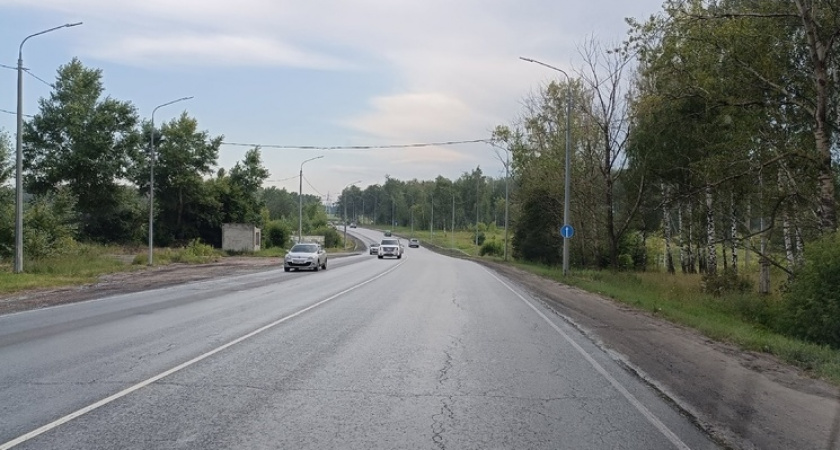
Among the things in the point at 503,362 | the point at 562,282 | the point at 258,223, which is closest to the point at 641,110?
the point at 562,282

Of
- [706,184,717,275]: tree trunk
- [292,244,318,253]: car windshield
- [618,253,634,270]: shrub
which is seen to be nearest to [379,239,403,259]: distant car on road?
[618,253,634,270]: shrub

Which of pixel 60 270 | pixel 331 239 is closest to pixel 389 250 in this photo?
pixel 60 270

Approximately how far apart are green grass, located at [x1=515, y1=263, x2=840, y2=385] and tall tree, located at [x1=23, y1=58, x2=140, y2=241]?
127ft

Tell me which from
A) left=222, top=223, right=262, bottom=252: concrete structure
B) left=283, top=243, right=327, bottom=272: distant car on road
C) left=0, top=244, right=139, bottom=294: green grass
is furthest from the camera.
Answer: left=222, top=223, right=262, bottom=252: concrete structure

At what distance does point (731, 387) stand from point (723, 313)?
12737 millimetres

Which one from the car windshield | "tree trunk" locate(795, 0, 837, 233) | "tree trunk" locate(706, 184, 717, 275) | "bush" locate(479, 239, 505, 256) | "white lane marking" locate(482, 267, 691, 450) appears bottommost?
"bush" locate(479, 239, 505, 256)

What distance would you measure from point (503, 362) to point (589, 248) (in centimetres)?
4223

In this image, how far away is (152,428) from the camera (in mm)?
5914

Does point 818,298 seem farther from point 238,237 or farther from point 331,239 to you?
point 331,239

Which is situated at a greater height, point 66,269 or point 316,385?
point 316,385

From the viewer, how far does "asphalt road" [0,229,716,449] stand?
584 centimetres

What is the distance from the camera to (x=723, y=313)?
65.4ft

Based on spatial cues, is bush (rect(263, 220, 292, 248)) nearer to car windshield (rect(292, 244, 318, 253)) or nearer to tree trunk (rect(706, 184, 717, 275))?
car windshield (rect(292, 244, 318, 253))

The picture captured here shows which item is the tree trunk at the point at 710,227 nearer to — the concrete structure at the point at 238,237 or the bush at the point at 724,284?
the bush at the point at 724,284
